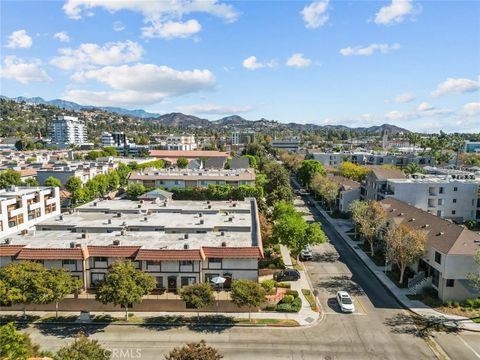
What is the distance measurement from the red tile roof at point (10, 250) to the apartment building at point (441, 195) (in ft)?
196

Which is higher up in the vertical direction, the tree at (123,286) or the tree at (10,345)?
the tree at (10,345)

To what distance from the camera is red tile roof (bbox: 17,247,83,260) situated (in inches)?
1510

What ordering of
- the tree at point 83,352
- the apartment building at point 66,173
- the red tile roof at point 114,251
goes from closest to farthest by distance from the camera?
the tree at point 83,352 → the red tile roof at point 114,251 → the apartment building at point 66,173

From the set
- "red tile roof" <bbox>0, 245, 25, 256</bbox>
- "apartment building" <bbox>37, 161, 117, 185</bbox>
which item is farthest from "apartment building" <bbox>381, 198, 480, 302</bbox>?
"apartment building" <bbox>37, 161, 117, 185</bbox>

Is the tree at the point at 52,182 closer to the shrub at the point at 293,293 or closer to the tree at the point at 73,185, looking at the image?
the tree at the point at 73,185

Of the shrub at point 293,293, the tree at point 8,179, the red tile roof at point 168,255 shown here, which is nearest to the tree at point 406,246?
the shrub at point 293,293

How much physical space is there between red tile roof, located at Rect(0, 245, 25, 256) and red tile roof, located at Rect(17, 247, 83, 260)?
1166 mm

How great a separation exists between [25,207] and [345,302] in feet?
180

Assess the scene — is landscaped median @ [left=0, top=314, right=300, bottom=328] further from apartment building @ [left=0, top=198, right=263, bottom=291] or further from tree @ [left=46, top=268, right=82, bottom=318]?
apartment building @ [left=0, top=198, right=263, bottom=291]

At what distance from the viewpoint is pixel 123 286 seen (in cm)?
3291

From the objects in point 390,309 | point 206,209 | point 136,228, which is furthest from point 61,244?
point 390,309

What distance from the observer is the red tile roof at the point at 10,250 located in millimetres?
39422

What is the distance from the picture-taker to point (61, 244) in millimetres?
41688

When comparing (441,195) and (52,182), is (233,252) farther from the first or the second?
(52,182)
